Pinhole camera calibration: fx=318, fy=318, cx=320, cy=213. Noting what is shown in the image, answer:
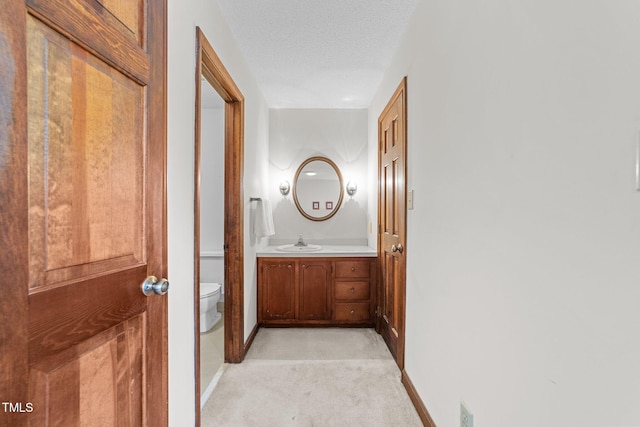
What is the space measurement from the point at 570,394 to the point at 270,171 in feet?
11.0

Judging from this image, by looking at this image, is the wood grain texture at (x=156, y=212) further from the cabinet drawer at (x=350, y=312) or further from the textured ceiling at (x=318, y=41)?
the cabinet drawer at (x=350, y=312)

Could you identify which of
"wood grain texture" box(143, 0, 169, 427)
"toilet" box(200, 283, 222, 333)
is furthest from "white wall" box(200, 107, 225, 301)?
"wood grain texture" box(143, 0, 169, 427)

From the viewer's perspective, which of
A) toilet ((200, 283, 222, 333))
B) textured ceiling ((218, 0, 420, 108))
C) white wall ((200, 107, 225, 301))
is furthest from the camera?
white wall ((200, 107, 225, 301))

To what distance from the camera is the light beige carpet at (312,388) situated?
1.79 meters

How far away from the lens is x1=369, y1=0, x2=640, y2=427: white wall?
0.64 m

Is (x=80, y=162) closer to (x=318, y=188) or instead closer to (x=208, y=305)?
(x=208, y=305)

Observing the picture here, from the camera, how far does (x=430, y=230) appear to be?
5.64ft

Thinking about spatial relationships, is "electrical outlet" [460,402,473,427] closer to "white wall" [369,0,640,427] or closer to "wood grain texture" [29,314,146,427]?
"white wall" [369,0,640,427]

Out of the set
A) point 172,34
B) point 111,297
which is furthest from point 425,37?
point 111,297

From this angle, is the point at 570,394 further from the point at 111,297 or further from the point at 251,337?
the point at 251,337

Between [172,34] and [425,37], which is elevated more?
[425,37]

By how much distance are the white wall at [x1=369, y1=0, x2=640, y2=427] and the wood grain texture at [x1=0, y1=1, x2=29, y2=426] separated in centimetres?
116

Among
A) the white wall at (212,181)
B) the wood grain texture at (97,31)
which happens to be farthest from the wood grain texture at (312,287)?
the wood grain texture at (97,31)

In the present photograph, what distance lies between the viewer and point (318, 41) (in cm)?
233
